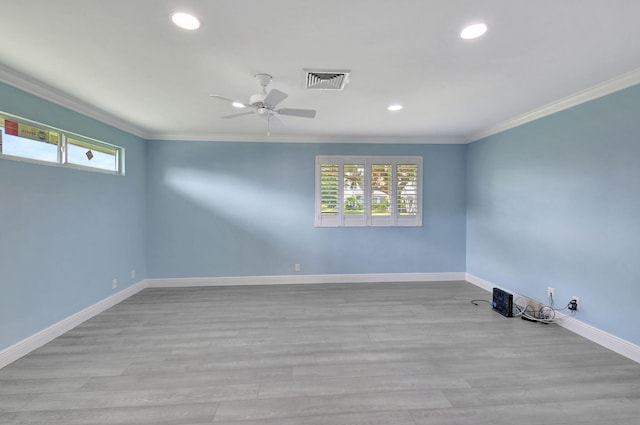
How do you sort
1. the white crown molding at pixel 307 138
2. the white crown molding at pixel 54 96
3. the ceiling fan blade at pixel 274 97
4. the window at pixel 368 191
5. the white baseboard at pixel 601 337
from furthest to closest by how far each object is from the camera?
the window at pixel 368 191, the white crown molding at pixel 307 138, the white baseboard at pixel 601 337, the white crown molding at pixel 54 96, the ceiling fan blade at pixel 274 97

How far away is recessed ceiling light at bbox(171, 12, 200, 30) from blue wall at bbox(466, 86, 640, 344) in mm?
3612

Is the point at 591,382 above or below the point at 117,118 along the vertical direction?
below

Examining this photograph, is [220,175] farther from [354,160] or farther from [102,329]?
[102,329]

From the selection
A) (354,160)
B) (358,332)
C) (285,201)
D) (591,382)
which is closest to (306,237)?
(285,201)

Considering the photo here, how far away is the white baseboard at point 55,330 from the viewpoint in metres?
2.39

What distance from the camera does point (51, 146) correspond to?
285 cm

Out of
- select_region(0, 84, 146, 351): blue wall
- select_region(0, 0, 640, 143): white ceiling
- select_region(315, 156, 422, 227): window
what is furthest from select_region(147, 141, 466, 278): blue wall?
select_region(0, 0, 640, 143): white ceiling

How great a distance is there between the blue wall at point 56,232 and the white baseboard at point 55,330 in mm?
58

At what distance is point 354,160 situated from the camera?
4.78 meters

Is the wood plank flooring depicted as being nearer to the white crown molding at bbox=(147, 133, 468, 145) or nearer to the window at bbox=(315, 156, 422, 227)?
the window at bbox=(315, 156, 422, 227)

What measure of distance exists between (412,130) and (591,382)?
3.47 meters

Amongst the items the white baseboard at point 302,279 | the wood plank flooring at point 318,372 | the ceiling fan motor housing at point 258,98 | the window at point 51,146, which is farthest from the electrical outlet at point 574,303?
the window at point 51,146

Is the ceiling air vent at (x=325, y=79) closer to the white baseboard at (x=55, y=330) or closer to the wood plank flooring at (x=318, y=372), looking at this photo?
the wood plank flooring at (x=318, y=372)

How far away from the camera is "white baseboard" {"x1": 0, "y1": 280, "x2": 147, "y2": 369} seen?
2.39 m
